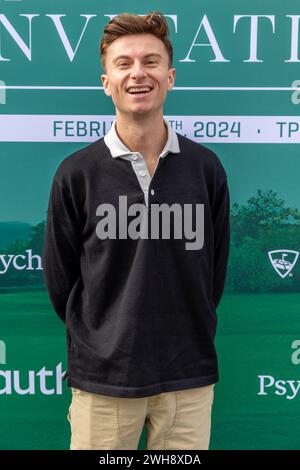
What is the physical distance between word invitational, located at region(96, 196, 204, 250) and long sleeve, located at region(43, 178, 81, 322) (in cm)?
10

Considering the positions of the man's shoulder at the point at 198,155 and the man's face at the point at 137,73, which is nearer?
the man's face at the point at 137,73

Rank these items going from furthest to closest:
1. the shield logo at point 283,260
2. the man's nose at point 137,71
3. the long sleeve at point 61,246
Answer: the shield logo at point 283,260
the long sleeve at point 61,246
the man's nose at point 137,71

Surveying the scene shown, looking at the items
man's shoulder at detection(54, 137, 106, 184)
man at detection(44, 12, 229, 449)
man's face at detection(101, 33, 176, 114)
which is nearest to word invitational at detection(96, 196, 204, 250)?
man at detection(44, 12, 229, 449)

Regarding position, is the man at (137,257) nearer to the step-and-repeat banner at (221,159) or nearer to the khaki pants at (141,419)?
the khaki pants at (141,419)

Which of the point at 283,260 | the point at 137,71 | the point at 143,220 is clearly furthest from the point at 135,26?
the point at 283,260

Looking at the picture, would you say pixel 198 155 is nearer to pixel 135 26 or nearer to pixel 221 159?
pixel 221 159

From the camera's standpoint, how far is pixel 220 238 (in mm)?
1772

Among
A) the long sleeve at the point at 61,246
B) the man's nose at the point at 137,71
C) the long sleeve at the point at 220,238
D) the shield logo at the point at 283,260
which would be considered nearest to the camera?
the man's nose at the point at 137,71

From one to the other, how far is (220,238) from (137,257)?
14.5 inches

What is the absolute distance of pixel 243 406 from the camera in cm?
203

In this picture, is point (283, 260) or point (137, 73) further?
point (283, 260)

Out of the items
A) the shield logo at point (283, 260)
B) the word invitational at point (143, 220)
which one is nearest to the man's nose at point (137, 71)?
the word invitational at point (143, 220)

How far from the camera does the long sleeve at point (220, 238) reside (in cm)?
171

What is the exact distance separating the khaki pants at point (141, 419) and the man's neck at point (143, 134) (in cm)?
73
